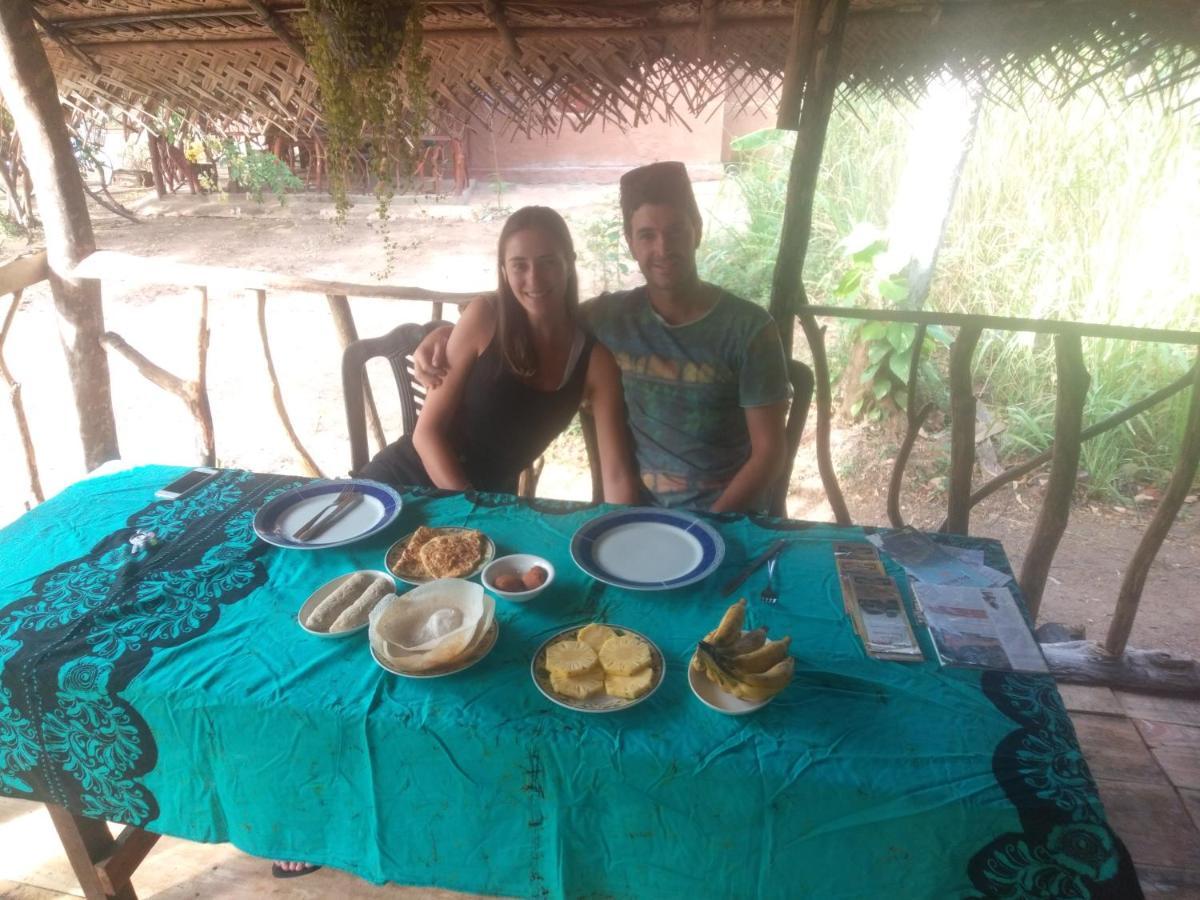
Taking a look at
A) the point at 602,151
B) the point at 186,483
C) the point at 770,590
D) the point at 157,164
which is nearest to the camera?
the point at 770,590

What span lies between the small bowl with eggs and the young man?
73 centimetres

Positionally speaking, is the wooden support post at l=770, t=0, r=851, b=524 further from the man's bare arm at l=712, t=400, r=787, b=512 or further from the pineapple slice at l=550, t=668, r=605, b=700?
the pineapple slice at l=550, t=668, r=605, b=700

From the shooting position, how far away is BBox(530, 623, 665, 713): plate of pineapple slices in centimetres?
110

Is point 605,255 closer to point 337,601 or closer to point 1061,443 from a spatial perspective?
point 1061,443

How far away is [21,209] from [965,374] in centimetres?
1149

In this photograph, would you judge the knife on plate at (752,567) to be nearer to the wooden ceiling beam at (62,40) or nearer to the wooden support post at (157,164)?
the wooden ceiling beam at (62,40)

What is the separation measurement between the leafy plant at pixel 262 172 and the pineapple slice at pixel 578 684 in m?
10.6

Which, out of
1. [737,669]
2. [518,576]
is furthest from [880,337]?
[737,669]

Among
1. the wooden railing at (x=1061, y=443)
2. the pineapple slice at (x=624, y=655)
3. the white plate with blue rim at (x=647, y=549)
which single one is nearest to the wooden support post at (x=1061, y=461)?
the wooden railing at (x=1061, y=443)

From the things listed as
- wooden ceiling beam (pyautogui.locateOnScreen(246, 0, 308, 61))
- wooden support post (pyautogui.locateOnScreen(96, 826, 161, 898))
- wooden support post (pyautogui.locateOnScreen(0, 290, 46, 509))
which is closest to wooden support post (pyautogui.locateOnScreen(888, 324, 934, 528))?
wooden support post (pyautogui.locateOnScreen(96, 826, 161, 898))

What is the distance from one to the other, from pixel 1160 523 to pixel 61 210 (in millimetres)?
3714

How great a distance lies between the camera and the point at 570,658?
115 centimetres

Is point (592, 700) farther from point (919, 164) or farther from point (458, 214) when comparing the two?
point (458, 214)

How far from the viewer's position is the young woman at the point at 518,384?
1916 millimetres
